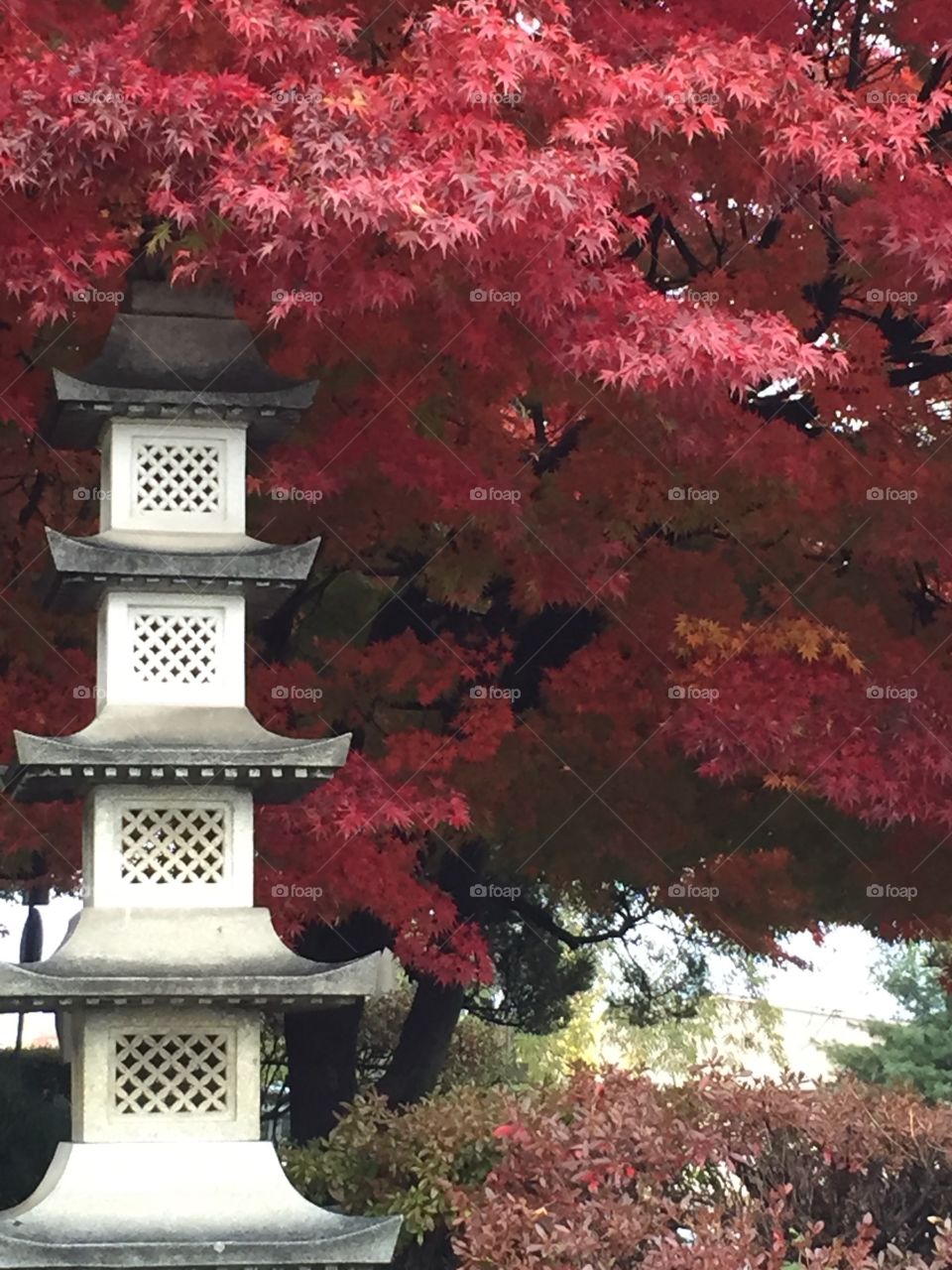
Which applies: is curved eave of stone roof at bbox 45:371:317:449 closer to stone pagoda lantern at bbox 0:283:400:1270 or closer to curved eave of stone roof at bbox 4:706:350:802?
stone pagoda lantern at bbox 0:283:400:1270

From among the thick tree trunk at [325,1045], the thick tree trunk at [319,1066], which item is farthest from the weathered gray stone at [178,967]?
the thick tree trunk at [319,1066]

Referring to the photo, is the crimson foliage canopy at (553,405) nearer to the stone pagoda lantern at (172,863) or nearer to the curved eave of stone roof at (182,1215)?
the stone pagoda lantern at (172,863)

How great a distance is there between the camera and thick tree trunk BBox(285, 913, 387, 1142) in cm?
1531

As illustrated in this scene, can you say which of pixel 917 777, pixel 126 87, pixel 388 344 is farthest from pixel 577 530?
pixel 126 87

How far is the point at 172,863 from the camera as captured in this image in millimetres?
8898

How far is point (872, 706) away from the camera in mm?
11250

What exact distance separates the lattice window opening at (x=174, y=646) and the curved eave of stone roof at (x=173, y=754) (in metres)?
0.20

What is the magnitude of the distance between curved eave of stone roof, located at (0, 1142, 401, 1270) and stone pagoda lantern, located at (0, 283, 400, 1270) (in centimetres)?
1

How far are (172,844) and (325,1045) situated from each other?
726 centimetres

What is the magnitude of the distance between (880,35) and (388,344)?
5.14 m

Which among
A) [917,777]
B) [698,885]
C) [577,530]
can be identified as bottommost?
[698,885]

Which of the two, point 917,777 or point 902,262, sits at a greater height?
point 902,262

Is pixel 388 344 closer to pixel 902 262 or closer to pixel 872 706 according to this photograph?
pixel 902 262

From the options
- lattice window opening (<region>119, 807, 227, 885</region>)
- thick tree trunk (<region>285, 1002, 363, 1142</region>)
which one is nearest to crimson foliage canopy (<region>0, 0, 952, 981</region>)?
lattice window opening (<region>119, 807, 227, 885</region>)
